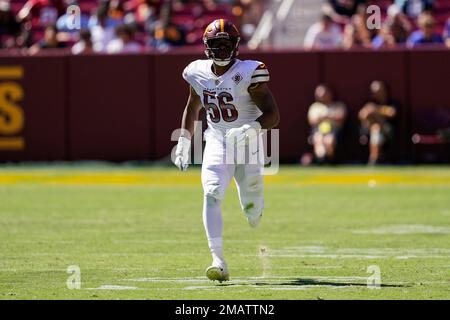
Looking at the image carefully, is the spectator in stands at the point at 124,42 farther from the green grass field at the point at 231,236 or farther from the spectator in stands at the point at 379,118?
the spectator in stands at the point at 379,118

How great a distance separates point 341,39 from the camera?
18844 millimetres

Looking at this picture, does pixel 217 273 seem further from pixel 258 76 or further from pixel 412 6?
pixel 412 6

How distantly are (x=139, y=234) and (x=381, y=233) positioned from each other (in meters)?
2.26

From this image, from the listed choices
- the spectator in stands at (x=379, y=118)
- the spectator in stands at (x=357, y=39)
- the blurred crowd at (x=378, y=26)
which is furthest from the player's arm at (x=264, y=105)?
the spectator in stands at (x=357, y=39)

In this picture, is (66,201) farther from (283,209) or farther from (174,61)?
(174,61)

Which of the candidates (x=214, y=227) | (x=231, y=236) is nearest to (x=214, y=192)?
(x=214, y=227)

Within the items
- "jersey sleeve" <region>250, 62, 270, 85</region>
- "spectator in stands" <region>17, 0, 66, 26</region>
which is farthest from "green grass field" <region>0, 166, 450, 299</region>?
"spectator in stands" <region>17, 0, 66, 26</region>

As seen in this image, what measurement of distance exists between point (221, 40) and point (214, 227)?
4.30 feet

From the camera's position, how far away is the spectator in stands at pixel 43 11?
65.5ft

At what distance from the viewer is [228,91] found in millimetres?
8305

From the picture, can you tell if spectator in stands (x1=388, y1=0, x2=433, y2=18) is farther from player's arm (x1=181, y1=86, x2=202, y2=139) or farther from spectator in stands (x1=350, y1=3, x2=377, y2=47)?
player's arm (x1=181, y1=86, x2=202, y2=139)

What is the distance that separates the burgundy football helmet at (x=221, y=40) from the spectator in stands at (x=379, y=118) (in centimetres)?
968

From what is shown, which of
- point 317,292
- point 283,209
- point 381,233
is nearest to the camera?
point 317,292
